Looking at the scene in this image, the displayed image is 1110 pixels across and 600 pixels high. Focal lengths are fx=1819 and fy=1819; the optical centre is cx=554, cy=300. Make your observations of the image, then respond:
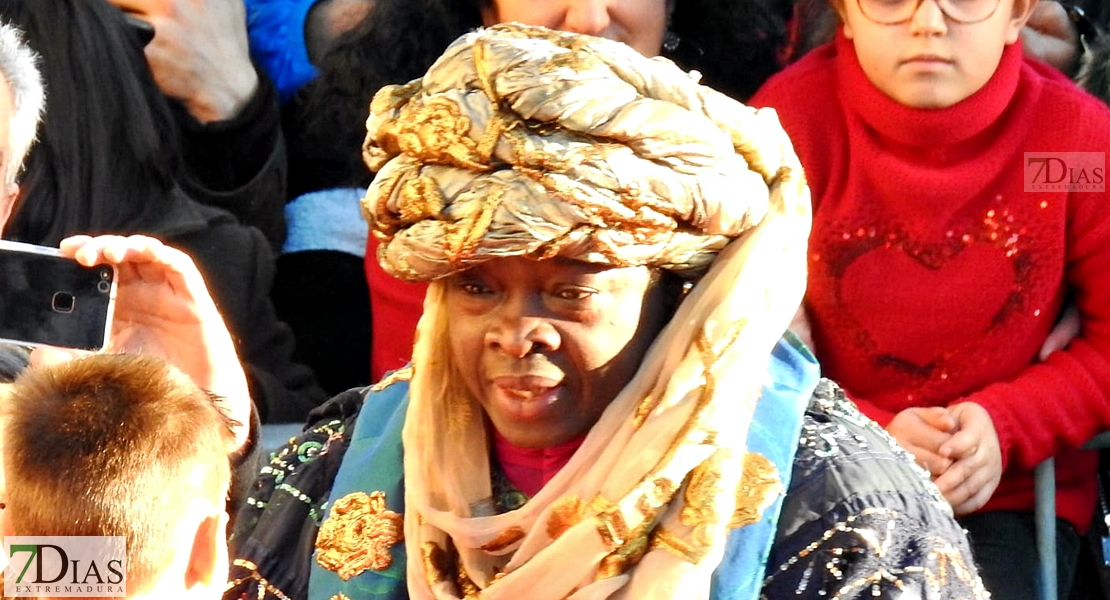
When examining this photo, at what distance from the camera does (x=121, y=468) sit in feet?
6.58

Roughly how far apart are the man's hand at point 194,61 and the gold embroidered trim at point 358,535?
146 cm

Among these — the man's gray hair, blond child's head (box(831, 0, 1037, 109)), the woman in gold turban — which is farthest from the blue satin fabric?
the man's gray hair

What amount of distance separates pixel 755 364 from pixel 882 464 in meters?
0.22

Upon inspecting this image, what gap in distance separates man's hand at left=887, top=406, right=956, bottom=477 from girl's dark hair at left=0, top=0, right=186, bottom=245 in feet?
4.64

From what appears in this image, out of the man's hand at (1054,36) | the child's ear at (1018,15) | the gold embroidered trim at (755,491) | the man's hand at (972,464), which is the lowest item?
the man's hand at (972,464)

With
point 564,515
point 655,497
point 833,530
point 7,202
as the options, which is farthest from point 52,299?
point 833,530

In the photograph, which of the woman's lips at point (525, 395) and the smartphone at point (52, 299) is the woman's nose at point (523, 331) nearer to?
the woman's lips at point (525, 395)

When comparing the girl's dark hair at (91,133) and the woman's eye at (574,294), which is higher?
the woman's eye at (574,294)

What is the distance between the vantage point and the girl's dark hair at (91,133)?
10.9 feet

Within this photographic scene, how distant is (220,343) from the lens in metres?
2.56

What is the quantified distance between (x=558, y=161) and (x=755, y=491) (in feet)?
1.56

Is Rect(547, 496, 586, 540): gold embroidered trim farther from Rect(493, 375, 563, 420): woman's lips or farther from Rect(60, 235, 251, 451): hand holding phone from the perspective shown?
Rect(60, 235, 251, 451): hand holding phone

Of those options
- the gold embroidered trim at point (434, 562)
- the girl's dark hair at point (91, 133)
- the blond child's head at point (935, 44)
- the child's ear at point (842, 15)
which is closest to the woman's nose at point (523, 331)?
the gold embroidered trim at point (434, 562)

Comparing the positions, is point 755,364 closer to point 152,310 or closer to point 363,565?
point 363,565
